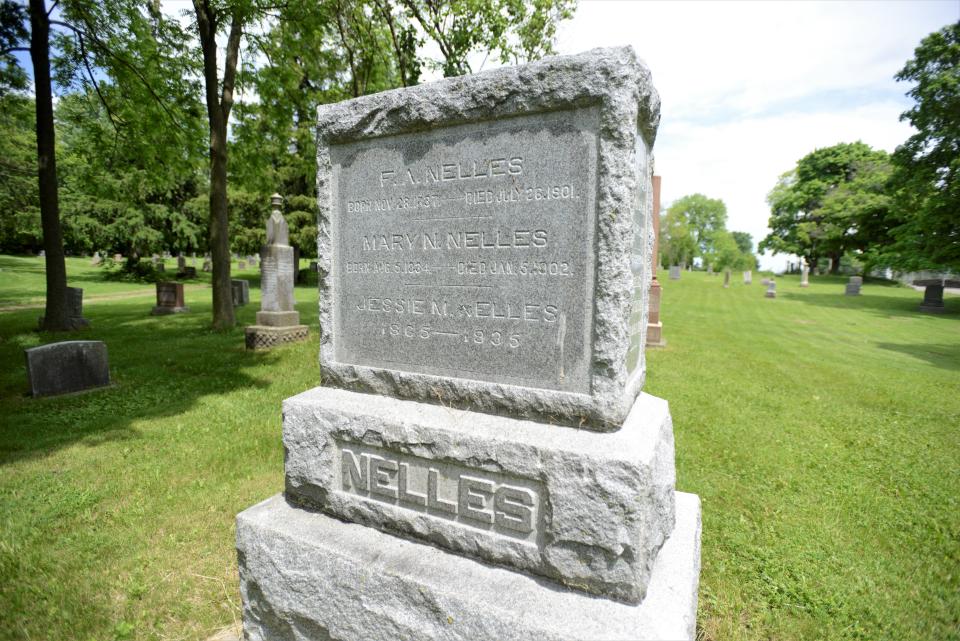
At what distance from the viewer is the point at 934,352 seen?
→ 37.7ft

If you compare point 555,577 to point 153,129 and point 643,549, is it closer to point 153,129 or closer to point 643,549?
point 643,549

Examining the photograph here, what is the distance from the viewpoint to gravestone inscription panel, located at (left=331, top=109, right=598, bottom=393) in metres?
2.08

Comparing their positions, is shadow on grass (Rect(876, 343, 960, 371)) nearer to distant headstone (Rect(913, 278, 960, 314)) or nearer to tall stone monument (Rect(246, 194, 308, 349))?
distant headstone (Rect(913, 278, 960, 314))

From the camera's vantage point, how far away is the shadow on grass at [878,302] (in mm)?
18594

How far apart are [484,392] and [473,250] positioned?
2.29ft

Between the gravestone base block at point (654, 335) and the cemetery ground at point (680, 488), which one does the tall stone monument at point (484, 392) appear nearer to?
the cemetery ground at point (680, 488)

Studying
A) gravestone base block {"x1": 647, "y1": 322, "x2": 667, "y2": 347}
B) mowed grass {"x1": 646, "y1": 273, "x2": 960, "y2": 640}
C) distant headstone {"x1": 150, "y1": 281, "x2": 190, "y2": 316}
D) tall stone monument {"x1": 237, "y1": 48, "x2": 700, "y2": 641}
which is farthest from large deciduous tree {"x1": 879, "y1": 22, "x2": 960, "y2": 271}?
distant headstone {"x1": 150, "y1": 281, "x2": 190, "y2": 316}

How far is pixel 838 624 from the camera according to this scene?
2727 millimetres

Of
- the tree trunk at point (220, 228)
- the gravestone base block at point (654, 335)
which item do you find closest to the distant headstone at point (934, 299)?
the gravestone base block at point (654, 335)

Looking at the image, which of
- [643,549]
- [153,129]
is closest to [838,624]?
[643,549]

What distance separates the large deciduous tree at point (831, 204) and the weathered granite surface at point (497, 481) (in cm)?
3661

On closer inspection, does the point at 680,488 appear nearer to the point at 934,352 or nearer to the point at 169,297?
the point at 934,352

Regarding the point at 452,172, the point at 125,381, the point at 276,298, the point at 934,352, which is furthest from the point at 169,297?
the point at 934,352

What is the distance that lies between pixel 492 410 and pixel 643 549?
87 centimetres
